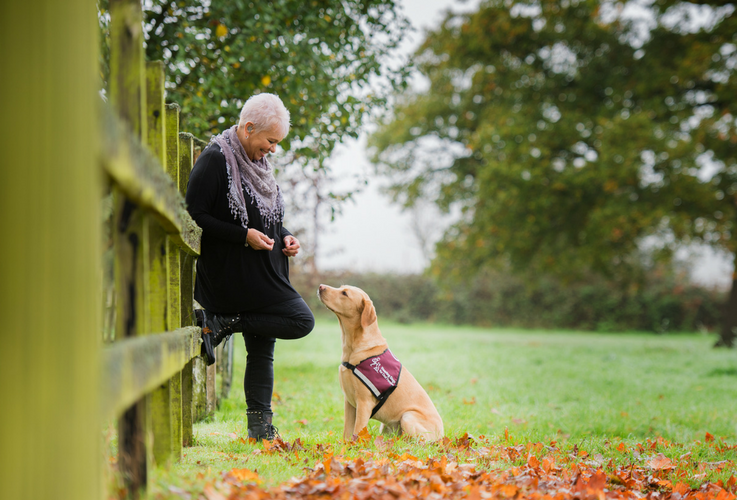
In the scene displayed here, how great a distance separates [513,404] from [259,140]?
4.84 metres

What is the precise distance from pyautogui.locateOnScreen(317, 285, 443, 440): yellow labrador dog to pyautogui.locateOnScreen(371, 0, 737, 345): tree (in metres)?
10.2

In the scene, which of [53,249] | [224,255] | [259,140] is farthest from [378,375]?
[53,249]

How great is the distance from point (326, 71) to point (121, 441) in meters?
4.58

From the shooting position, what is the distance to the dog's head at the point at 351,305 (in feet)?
13.8

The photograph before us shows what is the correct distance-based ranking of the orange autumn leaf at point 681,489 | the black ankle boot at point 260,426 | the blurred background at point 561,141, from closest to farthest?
the orange autumn leaf at point 681,489
the black ankle boot at point 260,426
the blurred background at point 561,141

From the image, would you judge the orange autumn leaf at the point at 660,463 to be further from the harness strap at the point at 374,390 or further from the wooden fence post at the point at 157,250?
the wooden fence post at the point at 157,250

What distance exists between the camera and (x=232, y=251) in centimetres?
353

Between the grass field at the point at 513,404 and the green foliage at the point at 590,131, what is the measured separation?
2995 millimetres

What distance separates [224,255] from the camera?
3533 millimetres

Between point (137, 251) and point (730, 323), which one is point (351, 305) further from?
point (730, 323)

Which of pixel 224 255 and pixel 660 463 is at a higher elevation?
pixel 224 255

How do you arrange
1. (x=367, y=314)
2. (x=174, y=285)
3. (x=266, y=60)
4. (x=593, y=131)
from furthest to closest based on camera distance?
(x=593, y=131), (x=266, y=60), (x=367, y=314), (x=174, y=285)

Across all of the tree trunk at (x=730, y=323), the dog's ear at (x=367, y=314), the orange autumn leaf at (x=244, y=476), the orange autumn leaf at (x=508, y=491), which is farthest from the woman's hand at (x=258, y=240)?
the tree trunk at (x=730, y=323)

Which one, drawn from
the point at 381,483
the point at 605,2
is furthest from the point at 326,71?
the point at 605,2
